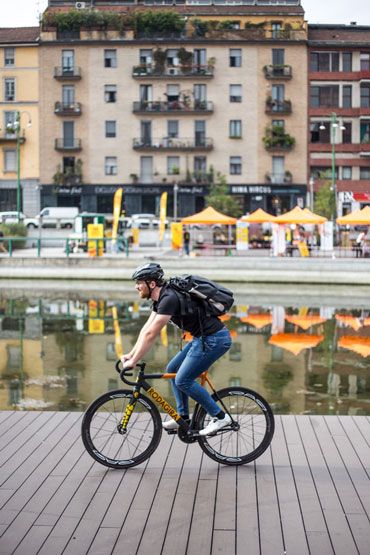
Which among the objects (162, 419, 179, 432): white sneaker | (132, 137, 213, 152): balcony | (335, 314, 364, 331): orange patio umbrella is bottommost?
(335, 314, 364, 331): orange patio umbrella

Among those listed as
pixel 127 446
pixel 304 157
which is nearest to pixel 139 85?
pixel 304 157

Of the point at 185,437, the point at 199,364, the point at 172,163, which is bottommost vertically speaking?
the point at 185,437

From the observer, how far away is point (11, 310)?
84.1ft

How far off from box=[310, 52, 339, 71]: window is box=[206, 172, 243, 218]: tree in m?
11.5

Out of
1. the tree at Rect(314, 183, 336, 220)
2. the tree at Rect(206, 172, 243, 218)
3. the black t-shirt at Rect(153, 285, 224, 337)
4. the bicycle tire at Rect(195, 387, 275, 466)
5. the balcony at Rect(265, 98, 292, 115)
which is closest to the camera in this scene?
the black t-shirt at Rect(153, 285, 224, 337)

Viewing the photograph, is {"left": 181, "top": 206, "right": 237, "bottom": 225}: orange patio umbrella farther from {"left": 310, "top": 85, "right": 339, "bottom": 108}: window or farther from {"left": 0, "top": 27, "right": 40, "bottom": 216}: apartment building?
{"left": 310, "top": 85, "right": 339, "bottom": 108}: window

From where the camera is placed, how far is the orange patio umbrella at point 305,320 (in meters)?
22.1

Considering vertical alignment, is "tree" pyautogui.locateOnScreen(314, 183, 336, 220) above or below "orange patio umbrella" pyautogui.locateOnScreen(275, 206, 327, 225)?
above

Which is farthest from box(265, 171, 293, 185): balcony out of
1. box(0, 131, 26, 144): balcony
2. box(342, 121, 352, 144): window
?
box(0, 131, 26, 144): balcony

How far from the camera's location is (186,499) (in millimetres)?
6082

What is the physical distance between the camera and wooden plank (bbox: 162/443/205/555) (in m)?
5.27

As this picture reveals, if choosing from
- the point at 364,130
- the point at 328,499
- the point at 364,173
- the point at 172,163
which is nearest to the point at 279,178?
the point at 364,173

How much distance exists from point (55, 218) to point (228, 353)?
41.1 metres

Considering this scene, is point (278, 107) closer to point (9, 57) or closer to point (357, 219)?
point (9, 57)
